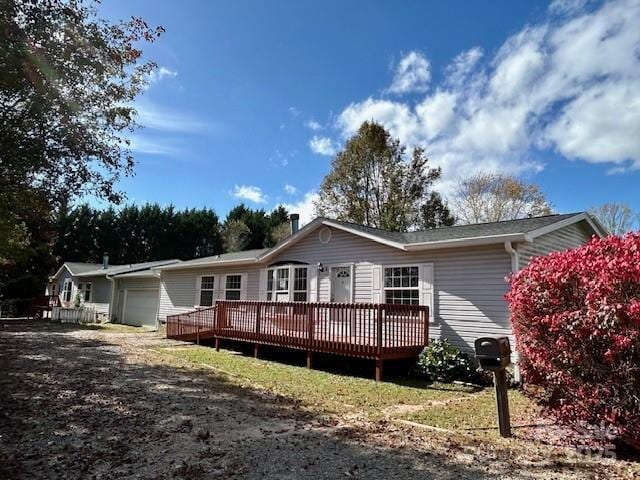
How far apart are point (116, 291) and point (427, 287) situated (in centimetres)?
2075

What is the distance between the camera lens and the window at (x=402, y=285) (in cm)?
1025

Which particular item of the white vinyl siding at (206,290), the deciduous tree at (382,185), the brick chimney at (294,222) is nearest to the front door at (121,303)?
the white vinyl siding at (206,290)

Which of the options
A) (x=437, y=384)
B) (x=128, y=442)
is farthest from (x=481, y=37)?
(x=128, y=442)

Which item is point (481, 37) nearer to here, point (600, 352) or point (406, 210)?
point (600, 352)

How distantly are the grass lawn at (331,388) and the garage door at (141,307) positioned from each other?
12.0m

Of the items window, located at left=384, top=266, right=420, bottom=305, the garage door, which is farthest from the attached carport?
window, located at left=384, top=266, right=420, bottom=305

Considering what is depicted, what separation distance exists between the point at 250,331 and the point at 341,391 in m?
4.75

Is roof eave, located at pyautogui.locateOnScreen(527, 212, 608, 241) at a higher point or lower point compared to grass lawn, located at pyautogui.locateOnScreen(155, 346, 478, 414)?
higher

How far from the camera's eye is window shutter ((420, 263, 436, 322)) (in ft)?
32.0

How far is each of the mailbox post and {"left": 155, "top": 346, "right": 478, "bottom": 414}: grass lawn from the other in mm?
1809

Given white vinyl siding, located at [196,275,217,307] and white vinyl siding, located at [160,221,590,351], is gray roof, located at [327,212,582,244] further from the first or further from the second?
white vinyl siding, located at [196,275,217,307]

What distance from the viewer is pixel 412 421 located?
5648 mm

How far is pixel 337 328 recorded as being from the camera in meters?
9.32

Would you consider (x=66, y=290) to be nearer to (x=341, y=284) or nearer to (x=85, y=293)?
(x=85, y=293)
